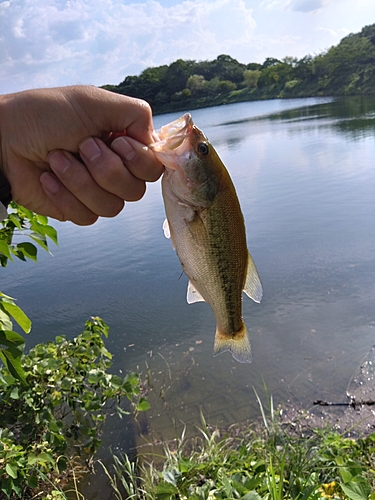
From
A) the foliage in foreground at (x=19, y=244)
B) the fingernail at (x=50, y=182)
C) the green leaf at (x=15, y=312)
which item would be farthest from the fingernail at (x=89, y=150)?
the green leaf at (x=15, y=312)

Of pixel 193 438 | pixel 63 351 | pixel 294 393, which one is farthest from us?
pixel 294 393

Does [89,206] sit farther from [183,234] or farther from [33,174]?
[183,234]

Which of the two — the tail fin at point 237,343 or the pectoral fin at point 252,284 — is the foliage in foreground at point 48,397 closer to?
the tail fin at point 237,343

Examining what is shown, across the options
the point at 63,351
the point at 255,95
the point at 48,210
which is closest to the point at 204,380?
the point at 63,351

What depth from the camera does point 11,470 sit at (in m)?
2.75

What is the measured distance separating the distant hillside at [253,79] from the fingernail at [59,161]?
46.6 meters

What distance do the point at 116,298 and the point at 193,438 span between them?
4202mm

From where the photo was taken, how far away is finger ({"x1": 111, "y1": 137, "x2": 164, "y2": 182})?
2004 mm

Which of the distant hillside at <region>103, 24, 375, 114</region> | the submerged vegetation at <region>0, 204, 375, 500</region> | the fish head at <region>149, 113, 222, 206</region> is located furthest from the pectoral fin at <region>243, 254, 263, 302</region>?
the distant hillside at <region>103, 24, 375, 114</region>

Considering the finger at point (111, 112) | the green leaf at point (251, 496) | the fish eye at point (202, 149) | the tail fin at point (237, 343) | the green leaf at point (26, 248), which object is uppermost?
the finger at point (111, 112)

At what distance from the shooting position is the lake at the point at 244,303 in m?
5.55

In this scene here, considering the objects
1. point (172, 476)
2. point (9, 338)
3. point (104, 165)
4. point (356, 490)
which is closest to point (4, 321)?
point (9, 338)

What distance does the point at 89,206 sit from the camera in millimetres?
2152

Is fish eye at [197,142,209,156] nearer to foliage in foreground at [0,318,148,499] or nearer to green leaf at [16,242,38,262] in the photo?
green leaf at [16,242,38,262]
